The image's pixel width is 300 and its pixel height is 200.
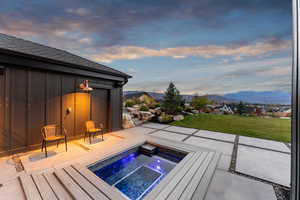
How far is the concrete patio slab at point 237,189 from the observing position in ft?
6.95

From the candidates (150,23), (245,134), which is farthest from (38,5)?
(245,134)

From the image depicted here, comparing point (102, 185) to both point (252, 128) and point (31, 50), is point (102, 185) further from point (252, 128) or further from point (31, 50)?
point (252, 128)

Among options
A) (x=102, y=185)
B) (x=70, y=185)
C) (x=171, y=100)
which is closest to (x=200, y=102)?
(x=171, y=100)

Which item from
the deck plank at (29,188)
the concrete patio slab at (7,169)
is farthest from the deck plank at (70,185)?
the concrete patio slab at (7,169)

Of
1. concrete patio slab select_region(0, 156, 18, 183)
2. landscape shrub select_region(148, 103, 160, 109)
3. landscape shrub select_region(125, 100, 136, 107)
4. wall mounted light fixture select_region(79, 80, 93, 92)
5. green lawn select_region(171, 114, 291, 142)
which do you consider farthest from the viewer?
landscape shrub select_region(148, 103, 160, 109)

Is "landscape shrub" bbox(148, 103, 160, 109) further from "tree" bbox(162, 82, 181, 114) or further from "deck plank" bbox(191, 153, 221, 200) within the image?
"deck plank" bbox(191, 153, 221, 200)

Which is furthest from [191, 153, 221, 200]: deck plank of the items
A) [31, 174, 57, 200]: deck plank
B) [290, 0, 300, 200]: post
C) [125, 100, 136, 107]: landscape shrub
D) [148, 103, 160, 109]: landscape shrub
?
[125, 100, 136, 107]: landscape shrub

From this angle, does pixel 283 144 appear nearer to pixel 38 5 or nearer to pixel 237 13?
pixel 237 13

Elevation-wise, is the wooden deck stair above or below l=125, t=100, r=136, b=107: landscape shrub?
below

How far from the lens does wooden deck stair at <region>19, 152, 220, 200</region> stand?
6.12 ft

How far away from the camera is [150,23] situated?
4.73 meters

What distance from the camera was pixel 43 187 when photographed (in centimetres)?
201

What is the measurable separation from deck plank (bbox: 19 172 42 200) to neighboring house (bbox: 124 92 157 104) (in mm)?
8726

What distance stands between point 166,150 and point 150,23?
4628 millimetres
